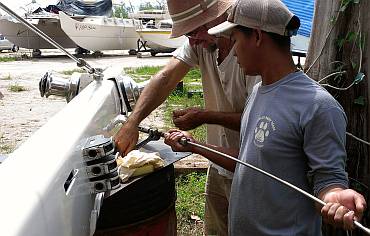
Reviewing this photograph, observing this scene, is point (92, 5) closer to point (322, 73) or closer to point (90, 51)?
point (90, 51)

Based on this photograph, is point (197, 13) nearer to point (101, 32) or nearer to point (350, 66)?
point (350, 66)

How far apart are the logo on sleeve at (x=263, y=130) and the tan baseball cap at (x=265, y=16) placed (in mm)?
306

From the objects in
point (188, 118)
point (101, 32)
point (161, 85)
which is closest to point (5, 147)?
point (161, 85)

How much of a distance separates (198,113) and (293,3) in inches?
202

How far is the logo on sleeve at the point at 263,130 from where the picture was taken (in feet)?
5.67

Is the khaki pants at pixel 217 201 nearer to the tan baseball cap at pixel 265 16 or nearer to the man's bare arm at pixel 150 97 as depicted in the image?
the man's bare arm at pixel 150 97

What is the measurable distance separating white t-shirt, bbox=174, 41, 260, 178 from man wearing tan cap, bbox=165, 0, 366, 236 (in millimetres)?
463

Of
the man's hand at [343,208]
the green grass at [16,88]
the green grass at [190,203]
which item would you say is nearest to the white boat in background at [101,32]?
the green grass at [16,88]

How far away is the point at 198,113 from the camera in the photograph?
2459 millimetres

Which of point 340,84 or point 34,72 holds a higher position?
point 340,84

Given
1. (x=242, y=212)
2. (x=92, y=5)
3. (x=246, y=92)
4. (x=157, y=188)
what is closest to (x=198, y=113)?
(x=246, y=92)

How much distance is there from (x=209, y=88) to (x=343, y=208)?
1.46m

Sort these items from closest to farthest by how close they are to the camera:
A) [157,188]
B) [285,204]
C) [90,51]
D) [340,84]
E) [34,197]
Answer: [34,197] → [285,204] → [157,188] → [340,84] → [90,51]

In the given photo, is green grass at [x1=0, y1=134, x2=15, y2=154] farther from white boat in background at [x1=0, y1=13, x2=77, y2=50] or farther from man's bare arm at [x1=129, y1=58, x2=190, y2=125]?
white boat in background at [x1=0, y1=13, x2=77, y2=50]
